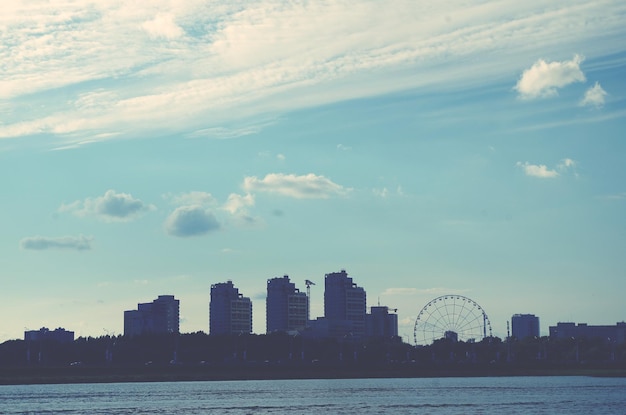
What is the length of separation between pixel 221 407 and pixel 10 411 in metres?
39.7

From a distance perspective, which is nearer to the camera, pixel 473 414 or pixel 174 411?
pixel 473 414

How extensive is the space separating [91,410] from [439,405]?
6588 centimetres

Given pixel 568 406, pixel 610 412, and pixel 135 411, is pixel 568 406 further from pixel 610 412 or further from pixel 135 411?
pixel 135 411

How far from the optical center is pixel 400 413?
6880 inches

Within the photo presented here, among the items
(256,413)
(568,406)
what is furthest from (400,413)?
(568,406)

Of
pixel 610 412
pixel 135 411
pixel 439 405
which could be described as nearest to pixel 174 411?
pixel 135 411

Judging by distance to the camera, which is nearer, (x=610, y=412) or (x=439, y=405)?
(x=610, y=412)

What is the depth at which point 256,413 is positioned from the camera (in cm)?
17888

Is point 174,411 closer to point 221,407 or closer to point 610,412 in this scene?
point 221,407

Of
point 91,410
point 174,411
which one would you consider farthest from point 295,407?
point 91,410

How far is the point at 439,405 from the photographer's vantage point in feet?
649

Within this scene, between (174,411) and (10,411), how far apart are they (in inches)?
1288

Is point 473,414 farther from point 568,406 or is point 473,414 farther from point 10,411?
point 10,411

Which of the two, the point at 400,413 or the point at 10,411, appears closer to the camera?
the point at 400,413
